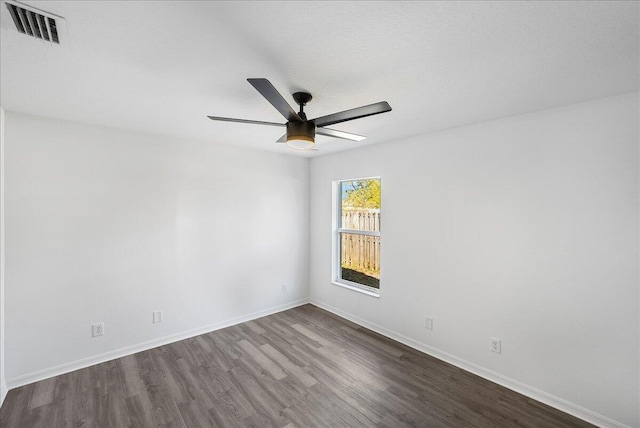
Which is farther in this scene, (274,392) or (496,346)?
(496,346)

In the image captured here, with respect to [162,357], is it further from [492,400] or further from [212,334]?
[492,400]

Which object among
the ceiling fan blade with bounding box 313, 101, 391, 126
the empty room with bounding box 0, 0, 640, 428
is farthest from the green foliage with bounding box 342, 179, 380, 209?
the ceiling fan blade with bounding box 313, 101, 391, 126

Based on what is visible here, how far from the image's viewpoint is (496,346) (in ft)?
8.41

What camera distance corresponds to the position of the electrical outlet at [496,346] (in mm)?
2545

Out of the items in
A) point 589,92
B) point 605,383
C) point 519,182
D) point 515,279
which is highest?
point 589,92

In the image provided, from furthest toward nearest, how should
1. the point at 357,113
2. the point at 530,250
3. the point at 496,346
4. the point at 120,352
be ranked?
the point at 120,352 → the point at 496,346 → the point at 530,250 → the point at 357,113

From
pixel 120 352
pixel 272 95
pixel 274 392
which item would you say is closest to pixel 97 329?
pixel 120 352

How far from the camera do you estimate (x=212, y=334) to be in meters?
3.50

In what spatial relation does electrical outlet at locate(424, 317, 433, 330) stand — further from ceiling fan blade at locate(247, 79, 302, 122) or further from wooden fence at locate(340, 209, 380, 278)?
ceiling fan blade at locate(247, 79, 302, 122)

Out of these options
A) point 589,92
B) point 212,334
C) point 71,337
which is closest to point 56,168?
point 71,337

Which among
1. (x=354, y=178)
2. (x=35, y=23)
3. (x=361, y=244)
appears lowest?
(x=361, y=244)

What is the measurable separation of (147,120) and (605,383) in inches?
173

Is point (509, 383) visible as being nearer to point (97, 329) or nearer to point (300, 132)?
point (300, 132)

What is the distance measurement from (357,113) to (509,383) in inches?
106
